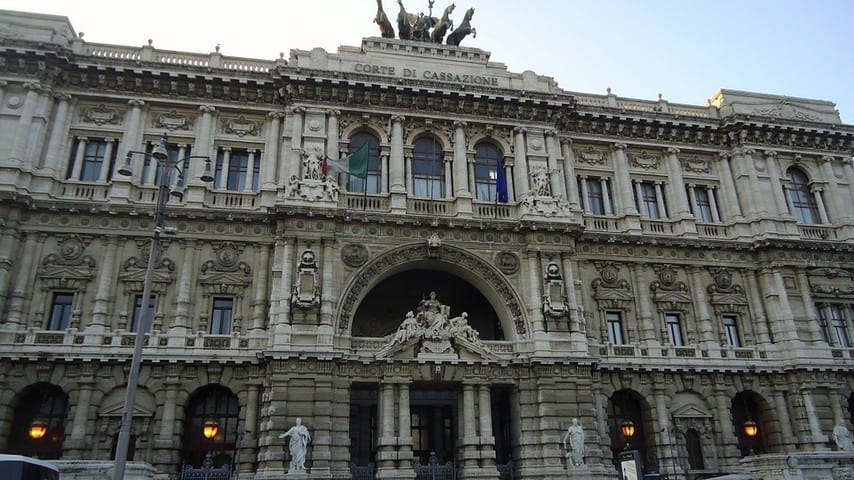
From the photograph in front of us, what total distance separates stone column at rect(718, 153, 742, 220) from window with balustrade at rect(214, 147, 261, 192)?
25.5 m

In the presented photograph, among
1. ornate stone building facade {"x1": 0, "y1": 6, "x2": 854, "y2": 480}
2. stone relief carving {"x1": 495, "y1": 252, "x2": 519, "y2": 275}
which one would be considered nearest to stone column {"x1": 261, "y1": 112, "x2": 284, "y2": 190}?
ornate stone building facade {"x1": 0, "y1": 6, "x2": 854, "y2": 480}

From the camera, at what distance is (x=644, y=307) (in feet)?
103

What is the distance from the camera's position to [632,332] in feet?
102

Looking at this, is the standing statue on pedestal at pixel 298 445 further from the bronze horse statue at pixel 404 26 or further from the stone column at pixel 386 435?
the bronze horse statue at pixel 404 26

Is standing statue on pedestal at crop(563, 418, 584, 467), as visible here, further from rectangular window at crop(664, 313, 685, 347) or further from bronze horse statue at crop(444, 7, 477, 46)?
bronze horse statue at crop(444, 7, 477, 46)

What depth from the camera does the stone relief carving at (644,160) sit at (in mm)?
35062

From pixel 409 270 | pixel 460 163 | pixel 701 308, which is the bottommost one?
pixel 701 308

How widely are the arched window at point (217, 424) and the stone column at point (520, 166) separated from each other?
1673cm

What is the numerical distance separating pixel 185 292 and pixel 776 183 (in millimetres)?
31835

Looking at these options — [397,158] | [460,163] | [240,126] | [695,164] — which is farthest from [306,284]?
Result: [695,164]

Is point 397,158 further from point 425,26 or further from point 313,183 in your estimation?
point 425,26

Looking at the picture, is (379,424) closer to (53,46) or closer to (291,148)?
(291,148)

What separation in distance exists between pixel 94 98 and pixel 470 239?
19410 mm

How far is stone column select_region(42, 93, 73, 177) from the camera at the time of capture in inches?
1119
